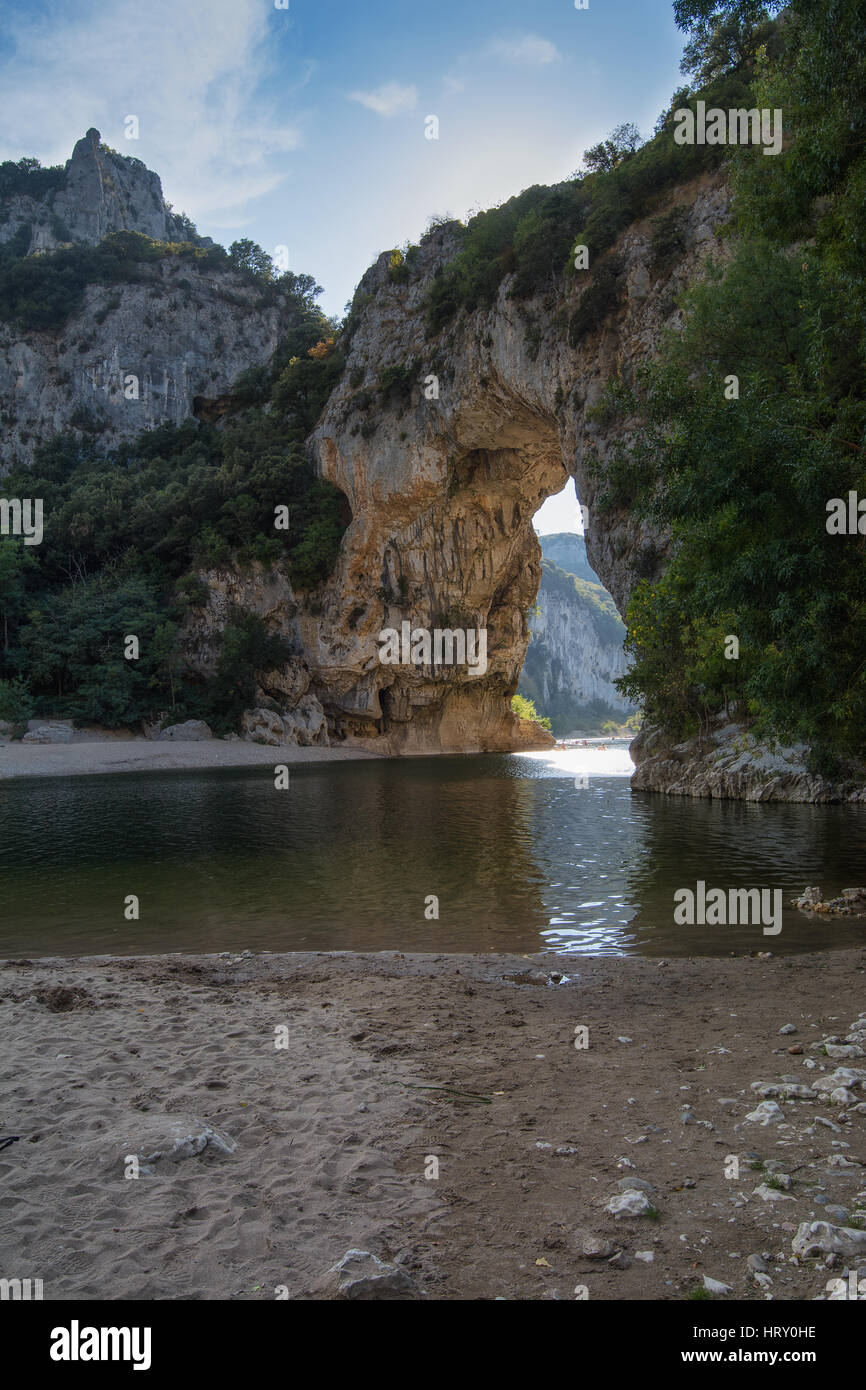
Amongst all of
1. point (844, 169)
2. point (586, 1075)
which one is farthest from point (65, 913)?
point (844, 169)

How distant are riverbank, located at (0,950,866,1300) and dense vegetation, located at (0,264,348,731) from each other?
44.4 meters

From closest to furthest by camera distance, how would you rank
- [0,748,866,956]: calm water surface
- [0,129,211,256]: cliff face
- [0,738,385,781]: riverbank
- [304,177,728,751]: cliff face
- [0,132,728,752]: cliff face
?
[0,748,866,956]: calm water surface → [0,132,728,752]: cliff face → [0,738,385,781]: riverbank → [304,177,728,751]: cliff face → [0,129,211,256]: cliff face

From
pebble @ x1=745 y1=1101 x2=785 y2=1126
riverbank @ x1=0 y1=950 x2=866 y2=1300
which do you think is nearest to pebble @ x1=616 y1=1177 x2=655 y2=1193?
riverbank @ x1=0 y1=950 x2=866 y2=1300

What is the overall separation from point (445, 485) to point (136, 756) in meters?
27.4

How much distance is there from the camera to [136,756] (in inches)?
1686

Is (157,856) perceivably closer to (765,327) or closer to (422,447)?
(765,327)

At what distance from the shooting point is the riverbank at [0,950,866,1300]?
3088 mm

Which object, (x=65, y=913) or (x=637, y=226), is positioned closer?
(x=65, y=913)

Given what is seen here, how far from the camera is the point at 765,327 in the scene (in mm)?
14461

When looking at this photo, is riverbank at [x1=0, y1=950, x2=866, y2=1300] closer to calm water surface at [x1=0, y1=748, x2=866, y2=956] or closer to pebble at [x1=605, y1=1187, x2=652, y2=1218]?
pebble at [x1=605, y1=1187, x2=652, y2=1218]

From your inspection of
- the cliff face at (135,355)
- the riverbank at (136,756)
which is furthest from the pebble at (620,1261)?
the cliff face at (135,355)

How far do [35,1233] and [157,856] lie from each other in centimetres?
1306

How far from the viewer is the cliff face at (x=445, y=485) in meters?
40.2

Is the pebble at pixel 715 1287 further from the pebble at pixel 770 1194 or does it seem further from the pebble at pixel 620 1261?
the pebble at pixel 770 1194
